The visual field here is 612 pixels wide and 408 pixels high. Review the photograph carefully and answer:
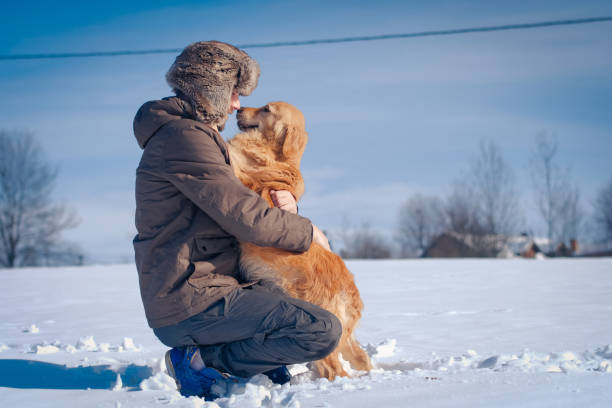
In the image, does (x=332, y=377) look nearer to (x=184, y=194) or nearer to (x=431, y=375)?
(x=431, y=375)

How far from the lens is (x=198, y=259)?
2314 mm

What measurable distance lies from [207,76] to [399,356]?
82.2 inches

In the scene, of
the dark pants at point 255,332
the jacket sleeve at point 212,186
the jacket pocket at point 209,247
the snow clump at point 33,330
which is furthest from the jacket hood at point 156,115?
the snow clump at point 33,330

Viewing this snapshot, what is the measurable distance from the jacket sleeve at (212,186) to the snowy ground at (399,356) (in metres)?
0.70

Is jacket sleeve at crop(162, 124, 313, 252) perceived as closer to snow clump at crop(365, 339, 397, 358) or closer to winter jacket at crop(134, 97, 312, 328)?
winter jacket at crop(134, 97, 312, 328)

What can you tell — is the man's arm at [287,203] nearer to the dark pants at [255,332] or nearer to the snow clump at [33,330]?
the dark pants at [255,332]

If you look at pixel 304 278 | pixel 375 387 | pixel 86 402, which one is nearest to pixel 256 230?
pixel 304 278

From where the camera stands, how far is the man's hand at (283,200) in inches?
107

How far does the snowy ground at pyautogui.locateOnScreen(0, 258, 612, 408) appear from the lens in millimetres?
2119

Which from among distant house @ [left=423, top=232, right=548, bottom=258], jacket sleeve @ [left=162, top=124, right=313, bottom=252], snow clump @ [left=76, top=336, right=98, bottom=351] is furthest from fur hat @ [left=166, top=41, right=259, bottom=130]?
distant house @ [left=423, top=232, right=548, bottom=258]

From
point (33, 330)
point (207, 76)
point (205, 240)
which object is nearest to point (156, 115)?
point (207, 76)

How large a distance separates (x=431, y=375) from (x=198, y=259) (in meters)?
1.29

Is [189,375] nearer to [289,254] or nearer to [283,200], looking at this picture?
[289,254]

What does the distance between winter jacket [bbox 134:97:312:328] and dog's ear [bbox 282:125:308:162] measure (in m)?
0.83
